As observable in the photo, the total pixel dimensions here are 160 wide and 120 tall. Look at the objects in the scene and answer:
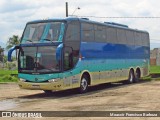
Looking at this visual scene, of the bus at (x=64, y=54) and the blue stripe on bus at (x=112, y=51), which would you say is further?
the blue stripe on bus at (x=112, y=51)

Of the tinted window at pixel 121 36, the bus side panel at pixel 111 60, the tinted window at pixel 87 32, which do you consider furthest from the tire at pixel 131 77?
the tinted window at pixel 87 32

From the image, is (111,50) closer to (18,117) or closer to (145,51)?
(145,51)

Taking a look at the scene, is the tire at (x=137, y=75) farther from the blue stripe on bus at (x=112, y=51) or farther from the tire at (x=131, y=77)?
the blue stripe on bus at (x=112, y=51)

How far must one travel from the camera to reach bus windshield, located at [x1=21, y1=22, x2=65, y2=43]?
19.1 m

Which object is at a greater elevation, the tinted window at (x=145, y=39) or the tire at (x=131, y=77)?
the tinted window at (x=145, y=39)

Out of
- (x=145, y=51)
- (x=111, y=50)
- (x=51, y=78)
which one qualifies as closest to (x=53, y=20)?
(x=51, y=78)

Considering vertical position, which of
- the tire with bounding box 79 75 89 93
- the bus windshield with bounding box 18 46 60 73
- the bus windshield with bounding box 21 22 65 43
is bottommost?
the tire with bounding box 79 75 89 93

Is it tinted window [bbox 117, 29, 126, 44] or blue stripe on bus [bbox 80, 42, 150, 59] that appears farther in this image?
tinted window [bbox 117, 29, 126, 44]

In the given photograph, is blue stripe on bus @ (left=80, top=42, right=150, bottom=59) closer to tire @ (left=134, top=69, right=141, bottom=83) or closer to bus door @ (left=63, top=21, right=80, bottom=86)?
bus door @ (left=63, top=21, right=80, bottom=86)

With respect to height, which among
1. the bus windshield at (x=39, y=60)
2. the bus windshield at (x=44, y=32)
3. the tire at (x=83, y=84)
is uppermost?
the bus windshield at (x=44, y=32)

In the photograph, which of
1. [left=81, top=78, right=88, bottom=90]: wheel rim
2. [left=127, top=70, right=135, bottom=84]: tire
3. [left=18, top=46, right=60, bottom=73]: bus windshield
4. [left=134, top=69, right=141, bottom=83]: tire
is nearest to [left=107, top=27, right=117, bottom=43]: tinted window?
[left=81, top=78, right=88, bottom=90]: wheel rim

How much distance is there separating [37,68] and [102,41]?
530 cm

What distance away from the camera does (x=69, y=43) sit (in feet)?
63.9

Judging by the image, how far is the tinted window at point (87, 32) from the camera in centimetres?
2070
